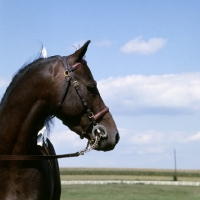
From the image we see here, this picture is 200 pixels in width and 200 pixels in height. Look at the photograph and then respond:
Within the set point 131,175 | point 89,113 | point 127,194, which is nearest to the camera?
point 89,113

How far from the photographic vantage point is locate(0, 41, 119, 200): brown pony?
6.02 meters

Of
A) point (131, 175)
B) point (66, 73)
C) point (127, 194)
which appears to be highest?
point (66, 73)

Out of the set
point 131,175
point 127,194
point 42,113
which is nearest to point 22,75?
point 42,113

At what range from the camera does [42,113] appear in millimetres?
6191

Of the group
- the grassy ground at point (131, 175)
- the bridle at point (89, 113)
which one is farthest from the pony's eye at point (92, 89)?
the grassy ground at point (131, 175)

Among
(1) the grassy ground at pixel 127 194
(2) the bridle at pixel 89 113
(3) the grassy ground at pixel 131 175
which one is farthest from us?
(3) the grassy ground at pixel 131 175

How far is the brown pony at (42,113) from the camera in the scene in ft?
19.7

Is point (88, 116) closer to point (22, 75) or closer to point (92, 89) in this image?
point (92, 89)

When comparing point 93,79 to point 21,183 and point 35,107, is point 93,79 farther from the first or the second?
point 21,183

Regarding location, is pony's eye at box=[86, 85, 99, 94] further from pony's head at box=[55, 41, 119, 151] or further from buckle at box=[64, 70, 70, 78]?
buckle at box=[64, 70, 70, 78]

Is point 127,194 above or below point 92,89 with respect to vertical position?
below

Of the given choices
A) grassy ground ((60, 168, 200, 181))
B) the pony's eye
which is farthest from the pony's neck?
grassy ground ((60, 168, 200, 181))

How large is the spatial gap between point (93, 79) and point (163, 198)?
2245 centimetres

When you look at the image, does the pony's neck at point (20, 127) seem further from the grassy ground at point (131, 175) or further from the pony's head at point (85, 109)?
the grassy ground at point (131, 175)
